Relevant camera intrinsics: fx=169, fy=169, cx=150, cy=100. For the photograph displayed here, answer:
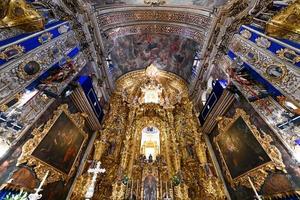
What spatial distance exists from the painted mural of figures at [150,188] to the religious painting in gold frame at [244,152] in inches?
149

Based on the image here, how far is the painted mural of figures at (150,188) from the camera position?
8427 mm

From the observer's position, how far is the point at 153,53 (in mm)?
16953

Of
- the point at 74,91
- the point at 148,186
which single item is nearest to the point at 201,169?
the point at 148,186

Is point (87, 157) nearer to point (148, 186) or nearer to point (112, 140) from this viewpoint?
point (112, 140)

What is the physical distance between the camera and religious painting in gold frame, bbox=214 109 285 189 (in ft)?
20.2

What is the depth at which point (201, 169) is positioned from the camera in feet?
30.7

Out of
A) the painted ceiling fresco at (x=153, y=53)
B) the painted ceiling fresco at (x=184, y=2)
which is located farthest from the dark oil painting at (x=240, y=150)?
the painted ceiling fresco at (x=153, y=53)

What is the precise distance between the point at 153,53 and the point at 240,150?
40.0ft

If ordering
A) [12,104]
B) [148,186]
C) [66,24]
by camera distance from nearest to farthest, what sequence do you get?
[12,104] → [148,186] → [66,24]

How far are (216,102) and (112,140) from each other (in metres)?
7.09

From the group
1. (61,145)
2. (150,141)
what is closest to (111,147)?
(150,141)

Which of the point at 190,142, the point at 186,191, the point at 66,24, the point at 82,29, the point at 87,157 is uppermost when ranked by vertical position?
the point at 82,29

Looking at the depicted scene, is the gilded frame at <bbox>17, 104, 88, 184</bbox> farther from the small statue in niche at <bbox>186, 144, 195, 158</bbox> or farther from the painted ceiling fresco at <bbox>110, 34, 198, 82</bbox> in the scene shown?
the painted ceiling fresco at <bbox>110, 34, 198, 82</bbox>

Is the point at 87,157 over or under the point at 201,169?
over
